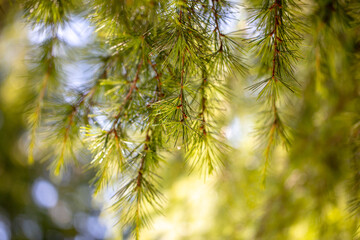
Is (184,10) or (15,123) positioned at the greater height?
(15,123)

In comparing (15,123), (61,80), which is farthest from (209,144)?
(15,123)

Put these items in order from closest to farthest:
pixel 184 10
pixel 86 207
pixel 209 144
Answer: pixel 184 10 < pixel 209 144 < pixel 86 207

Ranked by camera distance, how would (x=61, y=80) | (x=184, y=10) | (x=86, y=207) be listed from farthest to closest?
(x=86, y=207)
(x=61, y=80)
(x=184, y=10)

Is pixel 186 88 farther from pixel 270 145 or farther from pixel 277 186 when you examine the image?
pixel 277 186

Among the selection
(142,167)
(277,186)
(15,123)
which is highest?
(15,123)

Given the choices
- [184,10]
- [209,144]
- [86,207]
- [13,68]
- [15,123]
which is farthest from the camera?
[86,207]

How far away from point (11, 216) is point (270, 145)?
172 inches

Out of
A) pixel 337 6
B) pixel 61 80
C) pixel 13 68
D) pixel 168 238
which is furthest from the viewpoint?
pixel 13 68

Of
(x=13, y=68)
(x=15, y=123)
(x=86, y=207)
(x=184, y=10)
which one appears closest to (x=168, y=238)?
(x=184, y=10)

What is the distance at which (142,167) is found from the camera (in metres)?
0.66

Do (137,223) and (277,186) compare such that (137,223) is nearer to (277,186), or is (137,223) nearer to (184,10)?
(184,10)

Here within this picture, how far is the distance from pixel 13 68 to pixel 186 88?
2259mm

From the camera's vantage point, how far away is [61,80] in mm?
987

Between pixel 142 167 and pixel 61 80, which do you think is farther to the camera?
pixel 61 80
